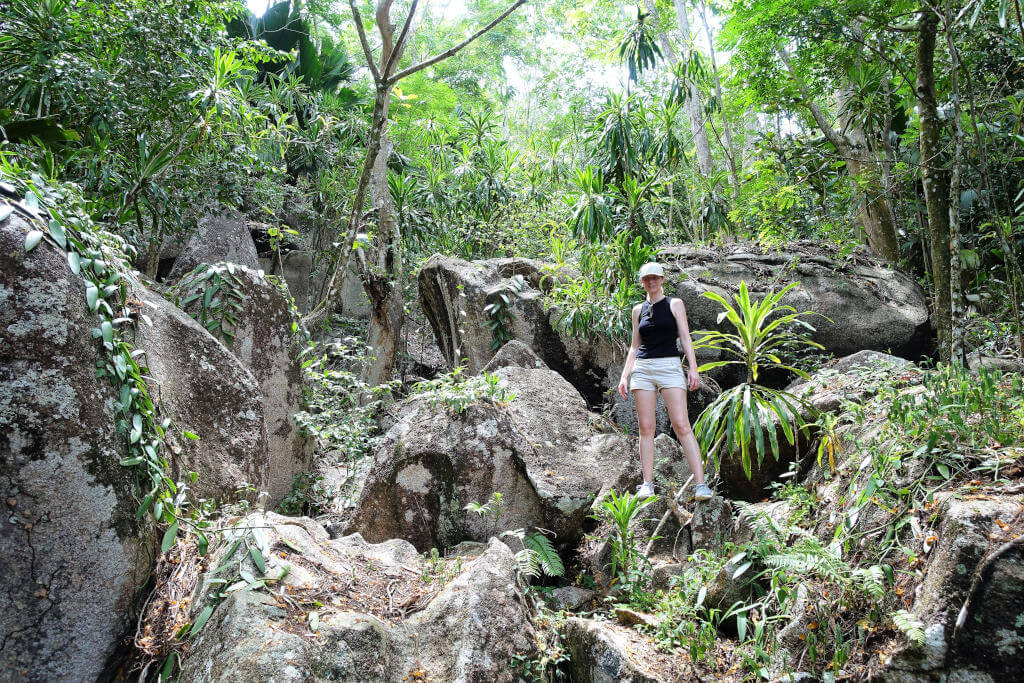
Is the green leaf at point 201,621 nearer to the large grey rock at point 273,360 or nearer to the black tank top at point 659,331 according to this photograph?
the large grey rock at point 273,360

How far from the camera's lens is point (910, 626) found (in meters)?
2.21

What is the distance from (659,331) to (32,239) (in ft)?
10.9

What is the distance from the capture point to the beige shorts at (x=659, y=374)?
407cm

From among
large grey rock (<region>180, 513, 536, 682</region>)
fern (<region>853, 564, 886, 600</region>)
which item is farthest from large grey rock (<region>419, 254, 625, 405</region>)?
fern (<region>853, 564, 886, 600</region>)

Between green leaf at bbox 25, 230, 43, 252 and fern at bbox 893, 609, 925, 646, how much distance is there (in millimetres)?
3591

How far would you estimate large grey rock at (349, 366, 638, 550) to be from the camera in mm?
4145

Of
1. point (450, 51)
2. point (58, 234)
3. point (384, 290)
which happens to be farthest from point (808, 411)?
point (384, 290)

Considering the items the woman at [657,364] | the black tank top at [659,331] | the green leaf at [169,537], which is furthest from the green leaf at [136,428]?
the black tank top at [659,331]

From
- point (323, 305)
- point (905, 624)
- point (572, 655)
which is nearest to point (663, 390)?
point (572, 655)

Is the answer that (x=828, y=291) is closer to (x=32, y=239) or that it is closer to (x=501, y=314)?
(x=501, y=314)

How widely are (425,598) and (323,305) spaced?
10.1 feet

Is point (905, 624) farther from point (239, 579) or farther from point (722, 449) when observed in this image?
point (239, 579)

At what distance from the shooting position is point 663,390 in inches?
160

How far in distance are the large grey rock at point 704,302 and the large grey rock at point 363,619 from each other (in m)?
3.84
